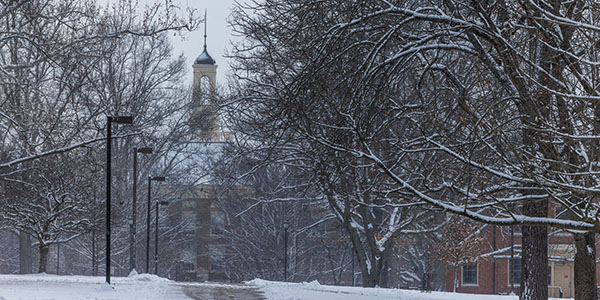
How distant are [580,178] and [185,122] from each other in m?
42.5

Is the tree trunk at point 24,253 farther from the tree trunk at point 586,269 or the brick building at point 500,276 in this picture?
the tree trunk at point 586,269

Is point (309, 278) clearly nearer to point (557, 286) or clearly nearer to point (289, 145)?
point (557, 286)

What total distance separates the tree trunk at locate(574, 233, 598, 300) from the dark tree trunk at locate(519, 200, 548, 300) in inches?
25.2

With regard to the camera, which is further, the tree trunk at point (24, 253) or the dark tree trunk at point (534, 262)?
the tree trunk at point (24, 253)

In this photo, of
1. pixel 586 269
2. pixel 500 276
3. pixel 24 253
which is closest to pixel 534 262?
pixel 586 269

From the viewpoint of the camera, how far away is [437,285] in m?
54.6

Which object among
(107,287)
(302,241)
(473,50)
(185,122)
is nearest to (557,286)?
(302,241)

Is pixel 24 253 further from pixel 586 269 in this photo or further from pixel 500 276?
pixel 586 269

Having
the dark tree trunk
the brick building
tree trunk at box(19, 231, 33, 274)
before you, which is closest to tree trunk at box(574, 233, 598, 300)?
the dark tree trunk

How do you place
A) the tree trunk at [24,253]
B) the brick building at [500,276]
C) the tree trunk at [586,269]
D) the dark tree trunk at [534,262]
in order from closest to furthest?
the tree trunk at [586,269], the dark tree trunk at [534,262], the tree trunk at [24,253], the brick building at [500,276]

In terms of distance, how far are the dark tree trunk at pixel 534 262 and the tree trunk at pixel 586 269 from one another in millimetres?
640

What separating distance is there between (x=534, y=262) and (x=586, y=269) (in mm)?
1001

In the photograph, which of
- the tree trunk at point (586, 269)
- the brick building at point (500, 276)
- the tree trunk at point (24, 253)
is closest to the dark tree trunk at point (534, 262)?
the tree trunk at point (586, 269)

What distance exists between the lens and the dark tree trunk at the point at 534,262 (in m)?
17.2
